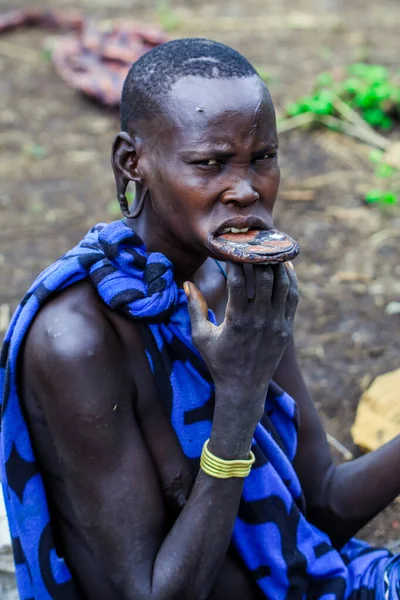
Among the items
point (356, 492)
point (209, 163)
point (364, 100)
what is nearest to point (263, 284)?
point (209, 163)

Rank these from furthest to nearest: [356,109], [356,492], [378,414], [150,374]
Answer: [356,109] → [378,414] → [356,492] → [150,374]

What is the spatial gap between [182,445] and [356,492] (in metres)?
0.61

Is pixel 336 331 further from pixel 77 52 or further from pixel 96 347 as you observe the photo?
pixel 77 52

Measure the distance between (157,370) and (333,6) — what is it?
25.4 feet

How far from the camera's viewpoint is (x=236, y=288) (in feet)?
5.85

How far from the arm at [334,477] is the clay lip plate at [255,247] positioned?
0.56 meters

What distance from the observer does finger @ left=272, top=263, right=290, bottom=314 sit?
71.7 inches

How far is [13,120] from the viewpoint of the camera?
6.51 metres

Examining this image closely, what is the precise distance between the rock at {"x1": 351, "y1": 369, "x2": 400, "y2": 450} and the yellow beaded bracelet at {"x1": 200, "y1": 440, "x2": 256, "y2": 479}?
4.67 feet

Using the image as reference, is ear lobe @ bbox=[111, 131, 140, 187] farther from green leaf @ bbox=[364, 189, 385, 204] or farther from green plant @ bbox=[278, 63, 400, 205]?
green plant @ bbox=[278, 63, 400, 205]

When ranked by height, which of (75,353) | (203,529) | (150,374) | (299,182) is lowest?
(299,182)

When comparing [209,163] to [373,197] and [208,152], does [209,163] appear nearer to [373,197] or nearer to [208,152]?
[208,152]

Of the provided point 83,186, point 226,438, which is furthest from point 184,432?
point 83,186

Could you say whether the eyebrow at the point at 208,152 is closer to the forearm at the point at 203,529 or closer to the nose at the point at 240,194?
the nose at the point at 240,194
